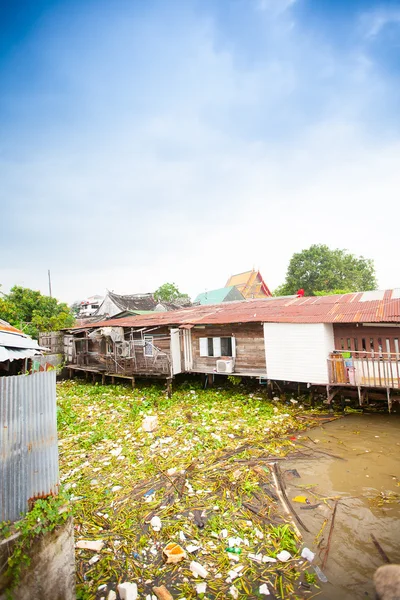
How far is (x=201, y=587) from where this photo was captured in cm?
410

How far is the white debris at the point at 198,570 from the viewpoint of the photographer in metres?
4.26

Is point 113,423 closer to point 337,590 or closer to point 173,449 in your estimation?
point 173,449

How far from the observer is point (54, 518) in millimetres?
3453

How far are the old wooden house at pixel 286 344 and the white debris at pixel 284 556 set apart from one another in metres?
6.59

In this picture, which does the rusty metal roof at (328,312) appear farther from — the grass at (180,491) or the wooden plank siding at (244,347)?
the grass at (180,491)

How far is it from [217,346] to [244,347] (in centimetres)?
137

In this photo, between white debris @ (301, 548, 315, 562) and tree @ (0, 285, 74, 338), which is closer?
white debris @ (301, 548, 315, 562)

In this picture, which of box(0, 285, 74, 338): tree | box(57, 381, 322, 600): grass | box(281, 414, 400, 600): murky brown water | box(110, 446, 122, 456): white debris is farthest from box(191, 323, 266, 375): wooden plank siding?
box(0, 285, 74, 338): tree

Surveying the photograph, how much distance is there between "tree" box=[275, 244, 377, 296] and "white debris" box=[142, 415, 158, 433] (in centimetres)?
2479

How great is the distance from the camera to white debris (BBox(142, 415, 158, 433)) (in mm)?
9758

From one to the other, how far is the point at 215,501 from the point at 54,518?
357cm

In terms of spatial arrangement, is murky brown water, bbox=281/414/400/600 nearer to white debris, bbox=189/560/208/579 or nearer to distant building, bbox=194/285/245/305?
white debris, bbox=189/560/208/579

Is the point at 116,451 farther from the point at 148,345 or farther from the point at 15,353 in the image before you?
the point at 148,345

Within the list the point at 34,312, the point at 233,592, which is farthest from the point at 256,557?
the point at 34,312
